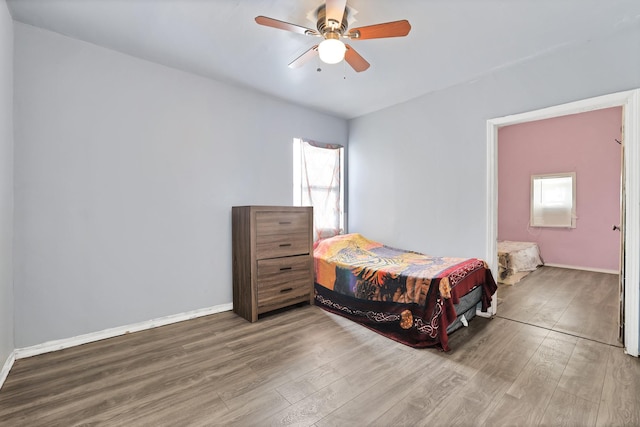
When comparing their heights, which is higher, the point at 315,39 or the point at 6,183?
the point at 315,39

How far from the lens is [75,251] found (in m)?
2.25

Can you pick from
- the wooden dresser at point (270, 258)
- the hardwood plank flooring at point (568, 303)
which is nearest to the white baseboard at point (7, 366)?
the wooden dresser at point (270, 258)

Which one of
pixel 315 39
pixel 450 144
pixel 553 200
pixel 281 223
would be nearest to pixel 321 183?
pixel 281 223

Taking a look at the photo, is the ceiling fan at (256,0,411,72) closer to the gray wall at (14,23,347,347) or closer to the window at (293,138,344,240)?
the gray wall at (14,23,347,347)

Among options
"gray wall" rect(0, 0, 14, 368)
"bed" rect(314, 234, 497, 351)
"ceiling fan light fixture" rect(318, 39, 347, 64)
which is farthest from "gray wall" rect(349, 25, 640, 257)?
"gray wall" rect(0, 0, 14, 368)

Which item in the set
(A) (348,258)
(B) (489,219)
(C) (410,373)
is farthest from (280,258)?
(B) (489,219)

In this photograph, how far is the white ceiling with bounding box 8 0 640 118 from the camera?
6.12ft

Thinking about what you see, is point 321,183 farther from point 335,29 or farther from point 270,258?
point 335,29

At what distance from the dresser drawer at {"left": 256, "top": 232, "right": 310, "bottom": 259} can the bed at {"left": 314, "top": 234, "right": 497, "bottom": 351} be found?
13.9 inches

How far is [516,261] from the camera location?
439 centimetres

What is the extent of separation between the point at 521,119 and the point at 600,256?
383cm

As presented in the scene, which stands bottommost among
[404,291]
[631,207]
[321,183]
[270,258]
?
[404,291]

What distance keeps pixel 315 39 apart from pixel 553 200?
17.3ft

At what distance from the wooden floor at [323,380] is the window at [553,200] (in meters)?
3.31
